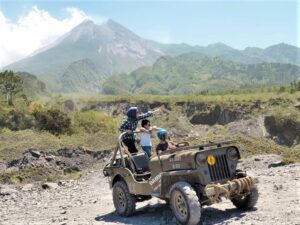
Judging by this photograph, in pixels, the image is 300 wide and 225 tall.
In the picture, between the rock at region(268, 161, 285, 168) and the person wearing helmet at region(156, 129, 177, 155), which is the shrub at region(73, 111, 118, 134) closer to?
the rock at region(268, 161, 285, 168)

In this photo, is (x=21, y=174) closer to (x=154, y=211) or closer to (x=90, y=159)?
(x=90, y=159)

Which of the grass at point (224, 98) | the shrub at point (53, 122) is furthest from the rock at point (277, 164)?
the grass at point (224, 98)

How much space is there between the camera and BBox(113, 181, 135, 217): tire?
1173cm

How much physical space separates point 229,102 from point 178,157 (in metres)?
86.5

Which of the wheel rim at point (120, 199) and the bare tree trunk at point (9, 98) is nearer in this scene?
the wheel rim at point (120, 199)

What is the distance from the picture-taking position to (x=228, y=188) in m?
9.51

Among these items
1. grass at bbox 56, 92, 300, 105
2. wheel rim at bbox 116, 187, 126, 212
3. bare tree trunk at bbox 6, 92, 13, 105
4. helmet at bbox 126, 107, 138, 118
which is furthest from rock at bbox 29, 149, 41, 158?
grass at bbox 56, 92, 300, 105

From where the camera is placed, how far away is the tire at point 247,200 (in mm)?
10406

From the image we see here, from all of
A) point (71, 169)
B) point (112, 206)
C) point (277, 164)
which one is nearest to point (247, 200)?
point (112, 206)

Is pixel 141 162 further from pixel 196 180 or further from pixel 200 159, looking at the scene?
pixel 200 159

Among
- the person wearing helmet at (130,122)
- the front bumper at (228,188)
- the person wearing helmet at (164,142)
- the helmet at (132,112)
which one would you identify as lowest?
the front bumper at (228,188)

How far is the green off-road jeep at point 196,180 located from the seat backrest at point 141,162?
505 millimetres

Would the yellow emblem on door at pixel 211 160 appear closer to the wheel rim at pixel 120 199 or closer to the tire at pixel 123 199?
the tire at pixel 123 199

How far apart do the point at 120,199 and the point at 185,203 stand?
3177 millimetres
